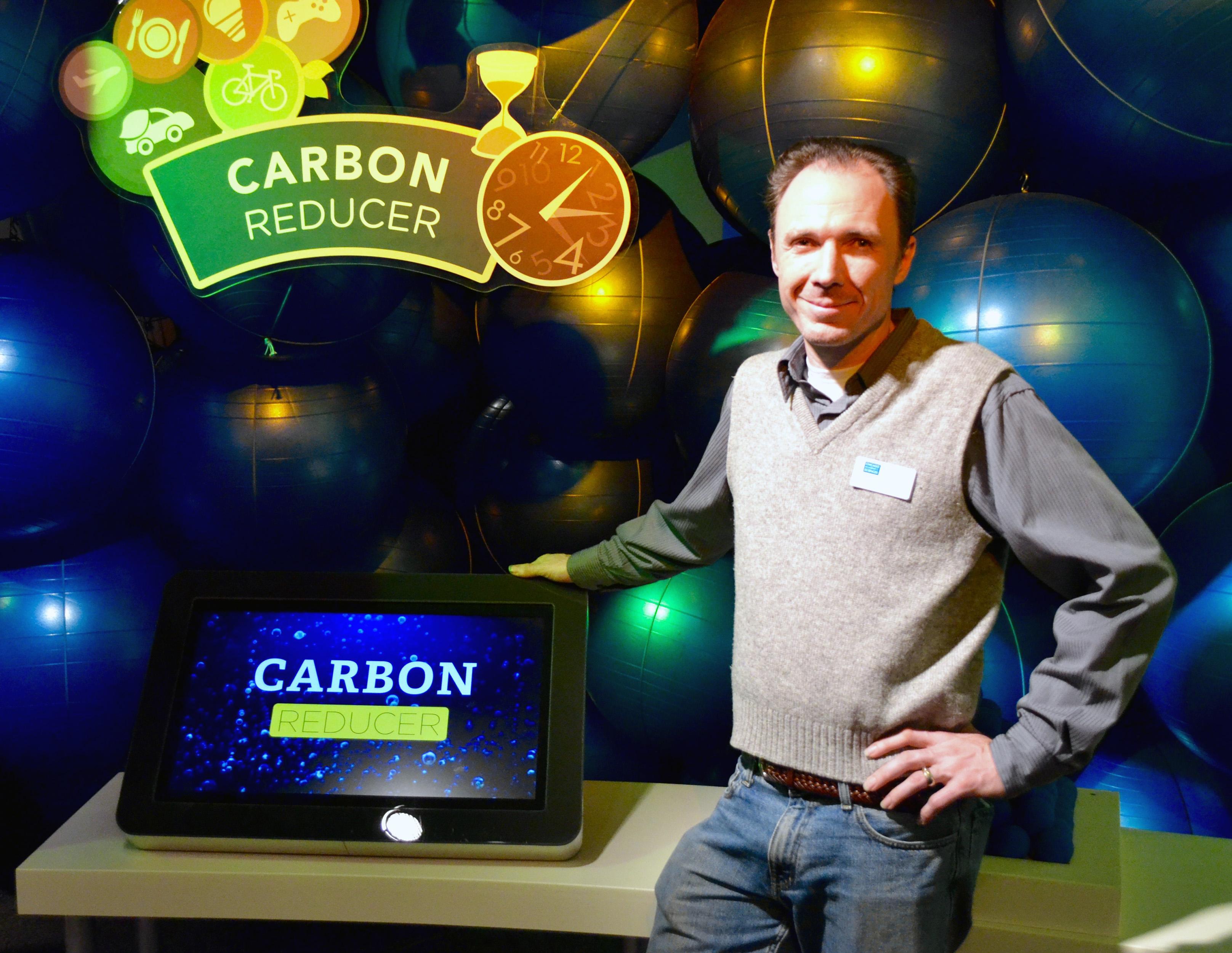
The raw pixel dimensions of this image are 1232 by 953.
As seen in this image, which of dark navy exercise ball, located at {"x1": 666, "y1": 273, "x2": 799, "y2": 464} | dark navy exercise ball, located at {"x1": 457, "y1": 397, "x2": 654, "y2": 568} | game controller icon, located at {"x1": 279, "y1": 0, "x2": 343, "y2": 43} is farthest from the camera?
dark navy exercise ball, located at {"x1": 457, "y1": 397, "x2": 654, "y2": 568}

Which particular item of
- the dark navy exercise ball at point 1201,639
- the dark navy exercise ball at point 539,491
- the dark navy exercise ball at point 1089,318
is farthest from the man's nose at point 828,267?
the dark navy exercise ball at point 1201,639

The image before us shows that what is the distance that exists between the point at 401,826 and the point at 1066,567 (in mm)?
1056

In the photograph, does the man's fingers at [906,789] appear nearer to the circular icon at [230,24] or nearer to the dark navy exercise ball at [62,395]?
the dark navy exercise ball at [62,395]

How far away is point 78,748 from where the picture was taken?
206cm

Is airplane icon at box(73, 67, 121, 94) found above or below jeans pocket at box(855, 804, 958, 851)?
above

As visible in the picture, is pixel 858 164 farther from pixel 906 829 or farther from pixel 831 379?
pixel 906 829

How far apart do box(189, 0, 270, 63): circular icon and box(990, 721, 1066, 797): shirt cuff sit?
5.94ft

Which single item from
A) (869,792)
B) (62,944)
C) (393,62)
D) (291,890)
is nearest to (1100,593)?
(869,792)

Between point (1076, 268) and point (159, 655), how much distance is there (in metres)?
1.67

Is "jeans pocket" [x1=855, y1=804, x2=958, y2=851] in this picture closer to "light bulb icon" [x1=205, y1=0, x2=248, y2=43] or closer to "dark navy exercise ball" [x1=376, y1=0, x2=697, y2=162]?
"dark navy exercise ball" [x1=376, y1=0, x2=697, y2=162]

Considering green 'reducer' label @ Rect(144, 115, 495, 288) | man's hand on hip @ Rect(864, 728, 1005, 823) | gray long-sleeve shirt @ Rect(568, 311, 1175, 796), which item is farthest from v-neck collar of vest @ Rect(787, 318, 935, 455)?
green 'reducer' label @ Rect(144, 115, 495, 288)

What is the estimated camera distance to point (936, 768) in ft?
3.94

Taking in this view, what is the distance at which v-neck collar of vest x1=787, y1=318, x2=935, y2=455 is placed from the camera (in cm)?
126

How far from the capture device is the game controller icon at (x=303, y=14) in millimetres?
1938
